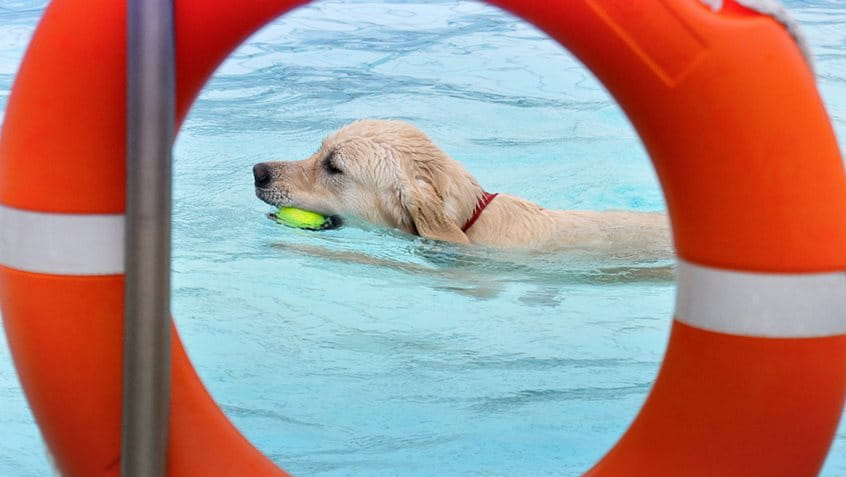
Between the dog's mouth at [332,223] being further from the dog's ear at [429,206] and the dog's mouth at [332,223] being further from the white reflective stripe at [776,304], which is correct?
the white reflective stripe at [776,304]

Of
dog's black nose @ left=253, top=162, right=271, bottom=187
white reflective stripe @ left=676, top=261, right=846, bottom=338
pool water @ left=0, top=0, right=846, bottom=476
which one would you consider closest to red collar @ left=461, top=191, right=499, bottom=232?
pool water @ left=0, top=0, right=846, bottom=476

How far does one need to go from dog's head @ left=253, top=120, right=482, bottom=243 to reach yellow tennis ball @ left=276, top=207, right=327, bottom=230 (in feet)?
0.15

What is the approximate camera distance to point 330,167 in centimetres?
351

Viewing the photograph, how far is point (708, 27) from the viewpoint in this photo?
1.48 meters

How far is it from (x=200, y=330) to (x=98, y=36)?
6.00 feet

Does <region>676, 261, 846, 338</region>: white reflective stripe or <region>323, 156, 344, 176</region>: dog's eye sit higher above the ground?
<region>676, 261, 846, 338</region>: white reflective stripe

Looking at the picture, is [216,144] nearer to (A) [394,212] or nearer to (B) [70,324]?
→ (A) [394,212]

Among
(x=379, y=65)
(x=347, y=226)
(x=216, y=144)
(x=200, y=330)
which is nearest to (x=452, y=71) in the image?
(x=379, y=65)

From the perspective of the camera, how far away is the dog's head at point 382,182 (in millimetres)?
3400

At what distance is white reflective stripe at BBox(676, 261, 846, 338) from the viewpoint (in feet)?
4.89

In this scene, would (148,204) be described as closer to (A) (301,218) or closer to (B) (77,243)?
(B) (77,243)

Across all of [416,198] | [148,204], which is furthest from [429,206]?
[148,204]

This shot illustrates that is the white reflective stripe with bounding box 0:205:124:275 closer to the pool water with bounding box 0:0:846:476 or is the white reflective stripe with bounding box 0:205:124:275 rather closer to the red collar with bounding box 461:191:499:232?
the pool water with bounding box 0:0:846:476

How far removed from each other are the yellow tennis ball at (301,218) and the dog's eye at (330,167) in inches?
6.8
